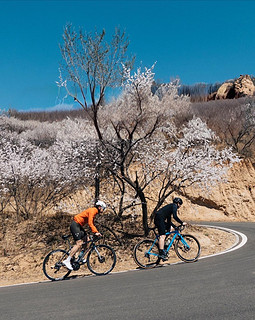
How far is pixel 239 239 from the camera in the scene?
1305cm

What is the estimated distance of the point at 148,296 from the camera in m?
5.50

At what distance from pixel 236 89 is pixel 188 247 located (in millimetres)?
59050

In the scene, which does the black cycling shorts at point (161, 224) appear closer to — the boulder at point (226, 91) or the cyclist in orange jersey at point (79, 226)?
the cyclist in orange jersey at point (79, 226)

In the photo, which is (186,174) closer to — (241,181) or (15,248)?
(15,248)

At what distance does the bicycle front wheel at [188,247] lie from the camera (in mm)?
8789

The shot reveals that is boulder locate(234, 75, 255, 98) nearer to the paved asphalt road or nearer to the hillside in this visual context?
the hillside

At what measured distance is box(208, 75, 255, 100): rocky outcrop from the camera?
60.4 metres

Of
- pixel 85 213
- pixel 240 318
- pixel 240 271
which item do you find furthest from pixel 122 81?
pixel 240 318

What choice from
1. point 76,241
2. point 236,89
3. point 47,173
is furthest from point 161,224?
point 236,89

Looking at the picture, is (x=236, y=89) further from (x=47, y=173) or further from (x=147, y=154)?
(x=147, y=154)

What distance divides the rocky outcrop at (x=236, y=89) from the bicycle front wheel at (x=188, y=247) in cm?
5535

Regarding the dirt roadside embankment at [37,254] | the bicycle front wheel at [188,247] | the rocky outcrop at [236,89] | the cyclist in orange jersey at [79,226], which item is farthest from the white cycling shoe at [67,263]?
the rocky outcrop at [236,89]

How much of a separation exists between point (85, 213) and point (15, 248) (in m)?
6.13

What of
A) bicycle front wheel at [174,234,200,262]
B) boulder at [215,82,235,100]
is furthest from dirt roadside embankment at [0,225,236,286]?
boulder at [215,82,235,100]
